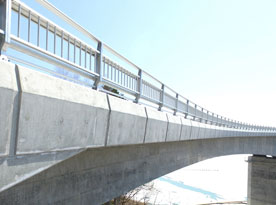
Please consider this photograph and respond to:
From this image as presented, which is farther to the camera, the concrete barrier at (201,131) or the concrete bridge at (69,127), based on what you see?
the concrete barrier at (201,131)

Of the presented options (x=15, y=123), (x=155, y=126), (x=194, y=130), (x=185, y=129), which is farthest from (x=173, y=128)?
(x=15, y=123)

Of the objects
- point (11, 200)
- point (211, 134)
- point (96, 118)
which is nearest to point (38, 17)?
point (96, 118)

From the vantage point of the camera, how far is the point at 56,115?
2.80 meters

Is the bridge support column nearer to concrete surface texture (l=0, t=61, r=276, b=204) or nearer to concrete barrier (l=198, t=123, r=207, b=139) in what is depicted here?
concrete barrier (l=198, t=123, r=207, b=139)

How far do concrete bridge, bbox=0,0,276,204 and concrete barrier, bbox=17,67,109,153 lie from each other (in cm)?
1

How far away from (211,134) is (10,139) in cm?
1170

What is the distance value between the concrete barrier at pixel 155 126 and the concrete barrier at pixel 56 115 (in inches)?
77.6

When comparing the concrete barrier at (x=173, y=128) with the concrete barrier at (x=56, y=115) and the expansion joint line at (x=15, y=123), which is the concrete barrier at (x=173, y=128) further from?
the expansion joint line at (x=15, y=123)

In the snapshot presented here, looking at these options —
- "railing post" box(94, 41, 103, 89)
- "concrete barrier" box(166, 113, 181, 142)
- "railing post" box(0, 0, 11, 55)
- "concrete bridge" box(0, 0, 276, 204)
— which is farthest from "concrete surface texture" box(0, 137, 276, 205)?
"railing post" box(0, 0, 11, 55)

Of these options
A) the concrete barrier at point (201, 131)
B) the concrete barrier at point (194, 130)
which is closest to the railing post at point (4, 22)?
the concrete barrier at point (194, 130)

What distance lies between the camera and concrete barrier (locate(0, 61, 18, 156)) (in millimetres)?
2141

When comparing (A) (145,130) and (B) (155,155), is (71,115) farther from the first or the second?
(B) (155,155)

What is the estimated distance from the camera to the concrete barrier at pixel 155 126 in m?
Result: 5.58

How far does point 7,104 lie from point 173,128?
5.69m
